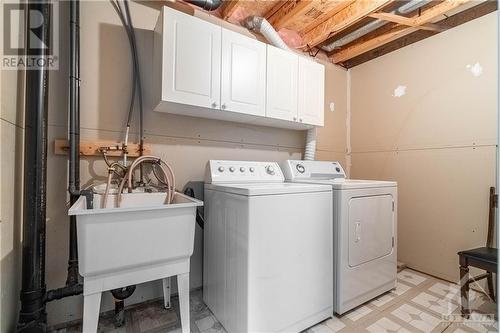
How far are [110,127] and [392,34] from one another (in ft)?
8.96

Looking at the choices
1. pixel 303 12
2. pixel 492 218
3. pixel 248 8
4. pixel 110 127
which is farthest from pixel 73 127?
pixel 492 218

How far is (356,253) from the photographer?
1.71 m

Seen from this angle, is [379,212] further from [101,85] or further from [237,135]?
[101,85]

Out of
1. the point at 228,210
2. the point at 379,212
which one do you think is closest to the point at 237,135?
the point at 228,210

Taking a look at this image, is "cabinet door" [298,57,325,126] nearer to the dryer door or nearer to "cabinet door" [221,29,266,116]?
"cabinet door" [221,29,266,116]

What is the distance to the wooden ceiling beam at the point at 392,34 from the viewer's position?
75.7 inches

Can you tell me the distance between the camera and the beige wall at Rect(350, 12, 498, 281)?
1974 mm

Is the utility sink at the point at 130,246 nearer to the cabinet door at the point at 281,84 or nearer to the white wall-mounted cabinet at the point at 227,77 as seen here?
the white wall-mounted cabinet at the point at 227,77

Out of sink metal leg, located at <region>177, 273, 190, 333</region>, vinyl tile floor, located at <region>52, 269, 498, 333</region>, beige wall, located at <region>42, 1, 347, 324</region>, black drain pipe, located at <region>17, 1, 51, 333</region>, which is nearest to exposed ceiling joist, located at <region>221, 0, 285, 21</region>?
beige wall, located at <region>42, 1, 347, 324</region>

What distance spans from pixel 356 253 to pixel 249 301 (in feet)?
2.95

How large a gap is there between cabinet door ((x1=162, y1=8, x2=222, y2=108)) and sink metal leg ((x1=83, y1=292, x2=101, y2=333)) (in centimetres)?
116

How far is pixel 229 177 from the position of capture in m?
1.82

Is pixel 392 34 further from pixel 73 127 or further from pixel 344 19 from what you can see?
pixel 73 127

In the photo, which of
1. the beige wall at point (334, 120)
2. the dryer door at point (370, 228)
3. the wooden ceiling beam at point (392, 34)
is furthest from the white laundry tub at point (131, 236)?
the wooden ceiling beam at point (392, 34)
